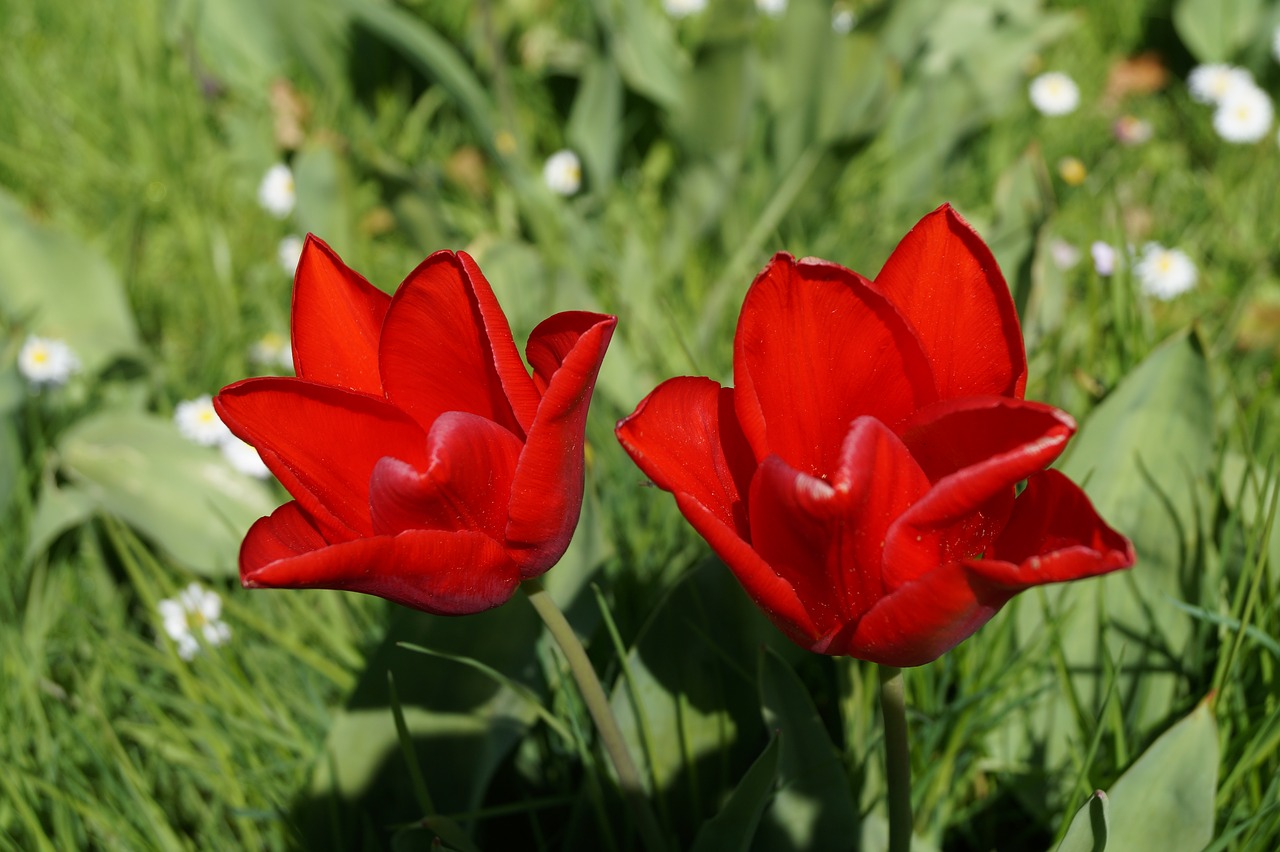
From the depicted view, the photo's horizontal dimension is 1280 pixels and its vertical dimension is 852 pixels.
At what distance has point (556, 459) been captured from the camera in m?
0.60

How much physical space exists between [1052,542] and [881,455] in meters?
0.10

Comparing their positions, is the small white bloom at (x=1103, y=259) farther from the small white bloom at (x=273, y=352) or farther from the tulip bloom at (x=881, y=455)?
the small white bloom at (x=273, y=352)

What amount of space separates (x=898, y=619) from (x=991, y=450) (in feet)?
0.30

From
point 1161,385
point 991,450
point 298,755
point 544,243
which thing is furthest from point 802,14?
point 991,450

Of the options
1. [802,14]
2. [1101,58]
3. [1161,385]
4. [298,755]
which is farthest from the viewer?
[1101,58]

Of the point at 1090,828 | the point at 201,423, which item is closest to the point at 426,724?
the point at 1090,828

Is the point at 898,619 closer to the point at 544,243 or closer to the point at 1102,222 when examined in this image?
the point at 544,243

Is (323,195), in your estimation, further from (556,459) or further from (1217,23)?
(1217,23)

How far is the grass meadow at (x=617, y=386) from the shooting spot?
946 millimetres

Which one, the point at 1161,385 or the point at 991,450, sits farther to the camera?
the point at 1161,385

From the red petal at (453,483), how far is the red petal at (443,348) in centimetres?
3

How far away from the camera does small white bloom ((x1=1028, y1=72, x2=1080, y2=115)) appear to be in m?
2.34

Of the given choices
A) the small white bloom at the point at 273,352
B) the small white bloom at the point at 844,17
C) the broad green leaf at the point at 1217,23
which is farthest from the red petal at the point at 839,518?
the broad green leaf at the point at 1217,23

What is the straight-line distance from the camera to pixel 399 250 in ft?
7.23
